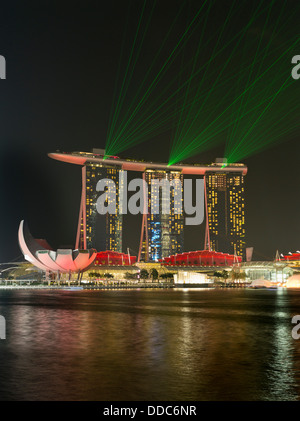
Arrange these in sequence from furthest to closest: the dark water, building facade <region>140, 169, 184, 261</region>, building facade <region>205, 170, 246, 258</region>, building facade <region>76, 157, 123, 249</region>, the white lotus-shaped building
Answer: building facade <region>205, 170, 246, 258</region>, building facade <region>140, 169, 184, 261</region>, building facade <region>76, 157, 123, 249</region>, the white lotus-shaped building, the dark water

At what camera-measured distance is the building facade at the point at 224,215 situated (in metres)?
188

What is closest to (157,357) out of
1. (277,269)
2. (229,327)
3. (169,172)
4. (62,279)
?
(229,327)

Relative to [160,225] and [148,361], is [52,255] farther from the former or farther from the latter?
[148,361]

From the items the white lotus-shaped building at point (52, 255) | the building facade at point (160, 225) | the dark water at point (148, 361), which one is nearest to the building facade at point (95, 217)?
the building facade at point (160, 225)

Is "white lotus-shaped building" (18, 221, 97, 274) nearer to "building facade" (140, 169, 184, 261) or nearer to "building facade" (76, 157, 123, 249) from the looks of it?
"building facade" (76, 157, 123, 249)

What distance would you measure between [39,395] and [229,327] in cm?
1487

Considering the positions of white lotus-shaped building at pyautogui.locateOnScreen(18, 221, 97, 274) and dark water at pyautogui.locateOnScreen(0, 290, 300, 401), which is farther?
white lotus-shaped building at pyautogui.locateOnScreen(18, 221, 97, 274)

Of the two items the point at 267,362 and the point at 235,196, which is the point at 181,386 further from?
the point at 235,196

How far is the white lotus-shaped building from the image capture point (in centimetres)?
10019

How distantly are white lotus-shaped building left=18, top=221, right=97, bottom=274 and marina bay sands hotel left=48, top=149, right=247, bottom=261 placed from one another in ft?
178

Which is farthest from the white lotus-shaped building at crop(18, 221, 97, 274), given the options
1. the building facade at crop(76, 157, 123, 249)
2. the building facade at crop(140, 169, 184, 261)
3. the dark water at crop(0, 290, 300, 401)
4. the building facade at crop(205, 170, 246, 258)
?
the building facade at crop(205, 170, 246, 258)

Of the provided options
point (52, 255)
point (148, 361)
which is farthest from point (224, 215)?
point (148, 361)

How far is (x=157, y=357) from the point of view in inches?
605

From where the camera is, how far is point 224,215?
618 feet
